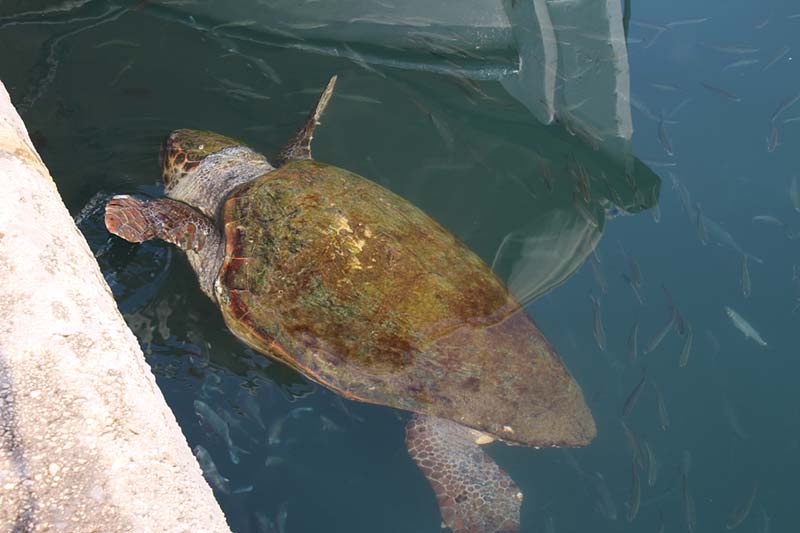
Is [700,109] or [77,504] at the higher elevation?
[700,109]

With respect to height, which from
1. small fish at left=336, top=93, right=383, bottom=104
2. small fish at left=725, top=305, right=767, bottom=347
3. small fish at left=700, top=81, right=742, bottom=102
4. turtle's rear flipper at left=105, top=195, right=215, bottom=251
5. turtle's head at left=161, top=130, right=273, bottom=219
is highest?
small fish at left=700, top=81, right=742, bottom=102

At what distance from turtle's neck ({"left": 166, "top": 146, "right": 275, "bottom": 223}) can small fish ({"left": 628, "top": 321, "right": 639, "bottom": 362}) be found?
2624 mm

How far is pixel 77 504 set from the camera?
1.60m

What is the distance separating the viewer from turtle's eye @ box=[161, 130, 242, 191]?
451cm

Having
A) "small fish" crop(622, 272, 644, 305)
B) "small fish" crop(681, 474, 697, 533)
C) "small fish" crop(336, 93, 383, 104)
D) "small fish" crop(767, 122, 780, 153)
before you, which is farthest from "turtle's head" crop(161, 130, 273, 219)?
"small fish" crop(767, 122, 780, 153)

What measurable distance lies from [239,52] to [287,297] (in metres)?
3.13

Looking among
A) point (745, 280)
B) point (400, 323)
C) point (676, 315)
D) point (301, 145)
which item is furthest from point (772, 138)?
point (400, 323)

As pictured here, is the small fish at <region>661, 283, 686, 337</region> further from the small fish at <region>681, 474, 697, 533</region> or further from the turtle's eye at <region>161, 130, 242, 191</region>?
the turtle's eye at <region>161, 130, 242, 191</region>

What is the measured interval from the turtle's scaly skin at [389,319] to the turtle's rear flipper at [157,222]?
0.43 m

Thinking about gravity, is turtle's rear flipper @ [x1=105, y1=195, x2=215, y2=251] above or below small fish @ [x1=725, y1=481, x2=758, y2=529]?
above

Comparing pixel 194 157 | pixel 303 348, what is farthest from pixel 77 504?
pixel 194 157

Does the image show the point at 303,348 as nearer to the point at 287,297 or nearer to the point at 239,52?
the point at 287,297

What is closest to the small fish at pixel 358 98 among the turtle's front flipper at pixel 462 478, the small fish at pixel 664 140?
the small fish at pixel 664 140

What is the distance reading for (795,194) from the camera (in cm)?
511
